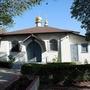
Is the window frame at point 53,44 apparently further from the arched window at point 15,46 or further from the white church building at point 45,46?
the arched window at point 15,46

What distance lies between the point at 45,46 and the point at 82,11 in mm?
16703

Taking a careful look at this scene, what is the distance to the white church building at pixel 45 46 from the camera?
116 ft

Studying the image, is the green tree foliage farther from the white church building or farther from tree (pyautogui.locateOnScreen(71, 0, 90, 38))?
the white church building

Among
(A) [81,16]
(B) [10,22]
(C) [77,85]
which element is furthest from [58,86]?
(B) [10,22]

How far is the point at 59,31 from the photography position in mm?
35219

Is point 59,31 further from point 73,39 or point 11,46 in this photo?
point 11,46

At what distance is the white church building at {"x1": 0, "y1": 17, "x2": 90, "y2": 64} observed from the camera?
1394 inches

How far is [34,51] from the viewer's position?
37188 mm

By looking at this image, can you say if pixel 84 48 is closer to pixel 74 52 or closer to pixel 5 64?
pixel 74 52

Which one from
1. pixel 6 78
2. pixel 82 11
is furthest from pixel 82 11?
pixel 6 78

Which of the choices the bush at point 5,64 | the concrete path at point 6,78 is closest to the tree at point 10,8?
the concrete path at point 6,78

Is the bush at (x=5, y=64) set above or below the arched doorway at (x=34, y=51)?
below

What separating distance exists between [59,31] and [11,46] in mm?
6011

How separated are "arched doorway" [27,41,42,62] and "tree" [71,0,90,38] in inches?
675
